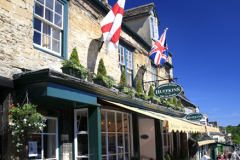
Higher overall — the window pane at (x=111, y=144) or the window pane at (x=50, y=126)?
the window pane at (x=50, y=126)

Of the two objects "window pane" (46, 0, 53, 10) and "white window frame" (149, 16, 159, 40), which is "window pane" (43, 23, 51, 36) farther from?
"white window frame" (149, 16, 159, 40)

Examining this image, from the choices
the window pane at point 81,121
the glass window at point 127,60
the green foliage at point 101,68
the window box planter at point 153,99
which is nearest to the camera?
the window pane at point 81,121

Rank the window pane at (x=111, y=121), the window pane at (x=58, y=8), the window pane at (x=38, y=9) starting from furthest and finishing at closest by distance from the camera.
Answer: the window pane at (x=111, y=121), the window pane at (x=58, y=8), the window pane at (x=38, y=9)

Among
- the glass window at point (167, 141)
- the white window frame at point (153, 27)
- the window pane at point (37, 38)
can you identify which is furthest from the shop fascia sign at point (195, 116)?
the window pane at point (37, 38)

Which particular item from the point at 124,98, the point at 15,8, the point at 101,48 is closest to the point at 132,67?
the point at 101,48

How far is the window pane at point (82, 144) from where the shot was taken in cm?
761

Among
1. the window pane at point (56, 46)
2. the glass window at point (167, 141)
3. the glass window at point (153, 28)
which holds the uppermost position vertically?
the glass window at point (153, 28)

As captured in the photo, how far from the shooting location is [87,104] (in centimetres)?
700

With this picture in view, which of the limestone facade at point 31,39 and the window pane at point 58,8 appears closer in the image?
the limestone facade at point 31,39

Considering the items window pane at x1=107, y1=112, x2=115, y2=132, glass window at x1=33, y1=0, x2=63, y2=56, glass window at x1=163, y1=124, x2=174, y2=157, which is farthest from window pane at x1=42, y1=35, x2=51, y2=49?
glass window at x1=163, y1=124, x2=174, y2=157

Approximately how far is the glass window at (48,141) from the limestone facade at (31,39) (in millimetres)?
1667

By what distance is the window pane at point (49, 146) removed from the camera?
6721mm

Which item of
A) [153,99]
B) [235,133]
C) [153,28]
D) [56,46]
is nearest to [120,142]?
[153,99]

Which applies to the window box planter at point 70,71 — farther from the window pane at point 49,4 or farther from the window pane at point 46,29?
the window pane at point 49,4
